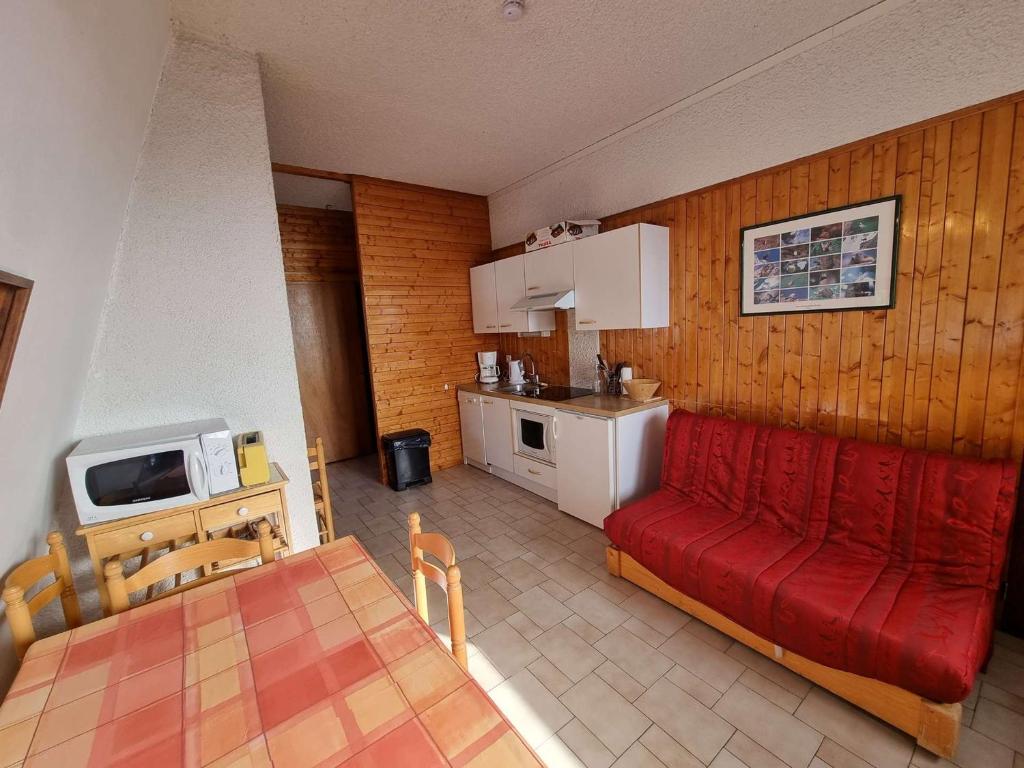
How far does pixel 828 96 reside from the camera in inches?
83.7

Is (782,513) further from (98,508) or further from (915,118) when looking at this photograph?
(98,508)

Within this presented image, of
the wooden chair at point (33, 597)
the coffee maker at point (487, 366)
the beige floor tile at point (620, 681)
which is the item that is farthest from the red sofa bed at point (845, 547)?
the coffee maker at point (487, 366)

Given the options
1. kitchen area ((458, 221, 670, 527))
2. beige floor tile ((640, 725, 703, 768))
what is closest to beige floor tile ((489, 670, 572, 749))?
beige floor tile ((640, 725, 703, 768))

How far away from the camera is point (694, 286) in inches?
112

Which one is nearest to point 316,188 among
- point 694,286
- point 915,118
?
point 694,286

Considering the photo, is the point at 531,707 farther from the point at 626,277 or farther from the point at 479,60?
the point at 479,60

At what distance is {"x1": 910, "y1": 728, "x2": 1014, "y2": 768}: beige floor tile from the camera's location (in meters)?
1.40

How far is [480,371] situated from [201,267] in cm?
279

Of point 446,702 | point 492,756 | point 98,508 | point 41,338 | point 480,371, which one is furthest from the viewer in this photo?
point 480,371

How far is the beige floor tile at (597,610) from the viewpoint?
7.01 ft

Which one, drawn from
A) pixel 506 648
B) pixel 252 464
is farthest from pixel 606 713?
pixel 252 464

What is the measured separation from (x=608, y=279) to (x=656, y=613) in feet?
6.76

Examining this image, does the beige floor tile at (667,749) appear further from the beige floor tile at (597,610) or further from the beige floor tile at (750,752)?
the beige floor tile at (597,610)

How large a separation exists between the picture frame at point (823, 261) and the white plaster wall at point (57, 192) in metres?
2.86
